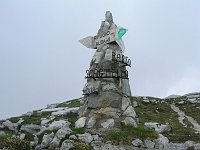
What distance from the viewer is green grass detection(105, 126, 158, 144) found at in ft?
80.0

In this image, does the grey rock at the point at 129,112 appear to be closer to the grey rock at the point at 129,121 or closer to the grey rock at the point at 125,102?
the grey rock at the point at 125,102

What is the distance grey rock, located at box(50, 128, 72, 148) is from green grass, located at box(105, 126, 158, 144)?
8.91 feet

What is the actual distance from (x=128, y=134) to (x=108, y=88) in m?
3.72

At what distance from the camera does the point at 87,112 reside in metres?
27.4

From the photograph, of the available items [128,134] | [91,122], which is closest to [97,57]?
[91,122]

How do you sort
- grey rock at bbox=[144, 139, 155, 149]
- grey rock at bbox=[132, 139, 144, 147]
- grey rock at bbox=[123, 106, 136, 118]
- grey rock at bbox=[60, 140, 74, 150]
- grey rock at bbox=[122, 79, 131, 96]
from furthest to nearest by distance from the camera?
1. grey rock at bbox=[122, 79, 131, 96]
2. grey rock at bbox=[123, 106, 136, 118]
3. grey rock at bbox=[144, 139, 155, 149]
4. grey rock at bbox=[132, 139, 144, 147]
5. grey rock at bbox=[60, 140, 74, 150]

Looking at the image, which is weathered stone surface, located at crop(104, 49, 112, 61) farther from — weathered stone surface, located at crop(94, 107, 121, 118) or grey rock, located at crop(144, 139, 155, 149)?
grey rock, located at crop(144, 139, 155, 149)

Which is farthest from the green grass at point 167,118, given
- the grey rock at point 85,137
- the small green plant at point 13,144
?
the small green plant at point 13,144

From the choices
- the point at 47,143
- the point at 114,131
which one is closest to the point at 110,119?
the point at 114,131

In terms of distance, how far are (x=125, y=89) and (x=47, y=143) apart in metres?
6.75

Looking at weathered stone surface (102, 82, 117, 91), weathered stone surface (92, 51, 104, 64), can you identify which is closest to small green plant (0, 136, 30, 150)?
weathered stone surface (102, 82, 117, 91)

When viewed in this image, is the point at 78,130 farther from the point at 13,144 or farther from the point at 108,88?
the point at 13,144

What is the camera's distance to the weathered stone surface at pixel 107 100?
87.5 ft

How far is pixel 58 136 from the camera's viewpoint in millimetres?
25031
